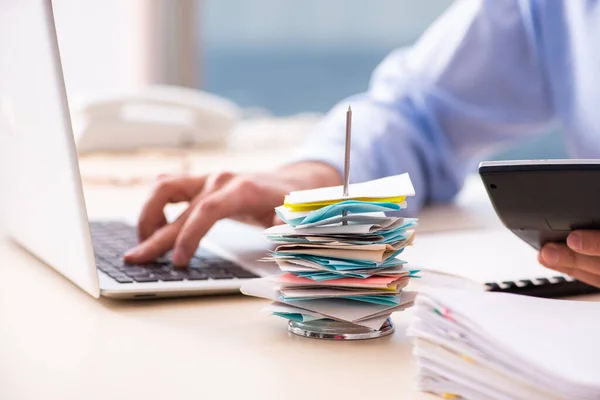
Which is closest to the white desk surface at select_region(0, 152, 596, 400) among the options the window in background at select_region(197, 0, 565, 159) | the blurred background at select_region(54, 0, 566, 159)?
the blurred background at select_region(54, 0, 566, 159)

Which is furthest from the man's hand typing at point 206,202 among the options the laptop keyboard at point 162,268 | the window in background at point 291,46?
the window in background at point 291,46

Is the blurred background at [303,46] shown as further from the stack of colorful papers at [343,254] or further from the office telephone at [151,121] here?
the stack of colorful papers at [343,254]

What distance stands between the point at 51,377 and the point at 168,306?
7.7 inches

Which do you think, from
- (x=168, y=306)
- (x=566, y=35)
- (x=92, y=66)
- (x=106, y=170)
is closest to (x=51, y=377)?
(x=168, y=306)

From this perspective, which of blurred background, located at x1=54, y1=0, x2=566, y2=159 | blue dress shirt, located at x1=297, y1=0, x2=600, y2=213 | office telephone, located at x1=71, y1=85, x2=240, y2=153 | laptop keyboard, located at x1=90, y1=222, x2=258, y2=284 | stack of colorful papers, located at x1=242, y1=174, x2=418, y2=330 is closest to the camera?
stack of colorful papers, located at x1=242, y1=174, x2=418, y2=330

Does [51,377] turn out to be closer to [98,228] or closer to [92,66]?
[98,228]

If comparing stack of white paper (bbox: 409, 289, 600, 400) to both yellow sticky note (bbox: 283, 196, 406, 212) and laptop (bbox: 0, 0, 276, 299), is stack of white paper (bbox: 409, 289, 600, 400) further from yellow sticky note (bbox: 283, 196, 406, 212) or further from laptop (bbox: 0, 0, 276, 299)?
laptop (bbox: 0, 0, 276, 299)

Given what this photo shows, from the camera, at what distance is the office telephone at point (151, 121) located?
1779 millimetres

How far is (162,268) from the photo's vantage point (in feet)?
2.60

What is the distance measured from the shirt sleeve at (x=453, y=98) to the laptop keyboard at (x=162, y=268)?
1.30 ft

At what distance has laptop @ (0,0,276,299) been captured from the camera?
0.67 m

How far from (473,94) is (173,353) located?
0.85 meters

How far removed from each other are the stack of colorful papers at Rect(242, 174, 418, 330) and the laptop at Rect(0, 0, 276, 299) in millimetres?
135

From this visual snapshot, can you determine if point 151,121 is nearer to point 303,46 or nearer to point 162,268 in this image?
point 162,268
